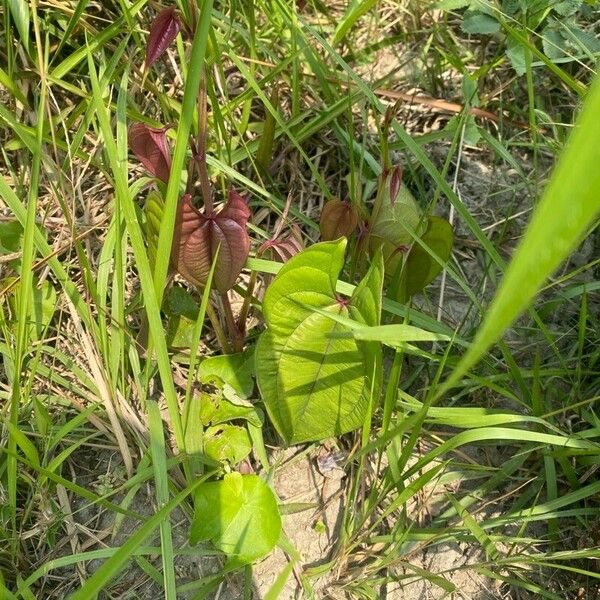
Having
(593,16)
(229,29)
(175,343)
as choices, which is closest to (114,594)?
(175,343)

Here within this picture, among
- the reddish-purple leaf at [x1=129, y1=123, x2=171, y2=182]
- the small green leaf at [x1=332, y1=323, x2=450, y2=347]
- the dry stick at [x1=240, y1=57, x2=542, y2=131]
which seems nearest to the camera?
the small green leaf at [x1=332, y1=323, x2=450, y2=347]

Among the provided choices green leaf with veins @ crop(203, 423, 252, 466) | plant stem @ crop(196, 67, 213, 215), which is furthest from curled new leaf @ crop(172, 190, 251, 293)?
green leaf with veins @ crop(203, 423, 252, 466)

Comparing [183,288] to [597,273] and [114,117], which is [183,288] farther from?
[597,273]

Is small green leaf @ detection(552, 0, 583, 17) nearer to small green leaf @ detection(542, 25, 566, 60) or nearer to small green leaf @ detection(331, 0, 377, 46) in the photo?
small green leaf @ detection(542, 25, 566, 60)

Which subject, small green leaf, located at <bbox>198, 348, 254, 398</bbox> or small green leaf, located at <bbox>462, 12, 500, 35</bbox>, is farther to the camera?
small green leaf, located at <bbox>462, 12, 500, 35</bbox>

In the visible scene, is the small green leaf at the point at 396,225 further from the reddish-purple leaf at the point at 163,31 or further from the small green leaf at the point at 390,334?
the reddish-purple leaf at the point at 163,31

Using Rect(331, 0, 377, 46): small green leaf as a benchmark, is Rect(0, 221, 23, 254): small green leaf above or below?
below
